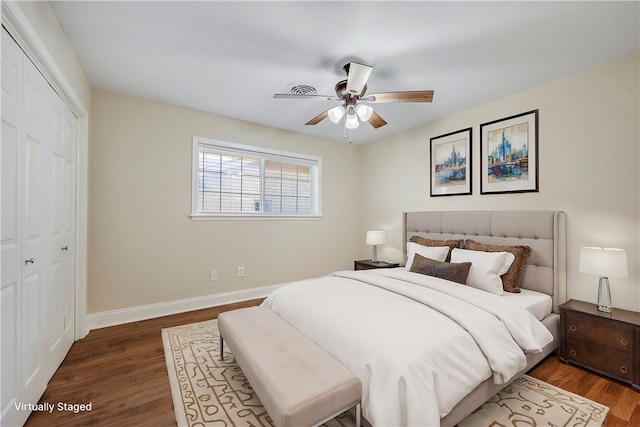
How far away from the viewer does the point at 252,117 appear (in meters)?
3.71

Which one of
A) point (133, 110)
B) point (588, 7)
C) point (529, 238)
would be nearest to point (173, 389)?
point (133, 110)

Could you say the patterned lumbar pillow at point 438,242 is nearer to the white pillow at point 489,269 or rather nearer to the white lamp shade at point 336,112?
the white pillow at point 489,269

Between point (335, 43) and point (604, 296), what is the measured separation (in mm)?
2889

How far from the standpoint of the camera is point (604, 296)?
2.21 m

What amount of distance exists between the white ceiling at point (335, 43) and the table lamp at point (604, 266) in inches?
62.2

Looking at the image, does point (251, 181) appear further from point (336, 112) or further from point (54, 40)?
point (54, 40)

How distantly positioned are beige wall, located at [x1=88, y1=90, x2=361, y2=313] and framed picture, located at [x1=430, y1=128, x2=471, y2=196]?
199 cm

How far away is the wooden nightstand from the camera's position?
197 cm

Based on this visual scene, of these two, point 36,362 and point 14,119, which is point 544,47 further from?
point 36,362

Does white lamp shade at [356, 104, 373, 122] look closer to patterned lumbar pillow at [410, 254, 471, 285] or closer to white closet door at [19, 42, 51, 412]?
patterned lumbar pillow at [410, 254, 471, 285]

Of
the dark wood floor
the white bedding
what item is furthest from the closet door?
the white bedding

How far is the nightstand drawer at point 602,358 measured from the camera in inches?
78.5

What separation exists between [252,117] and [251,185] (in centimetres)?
94

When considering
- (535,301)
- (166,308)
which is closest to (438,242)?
(535,301)
